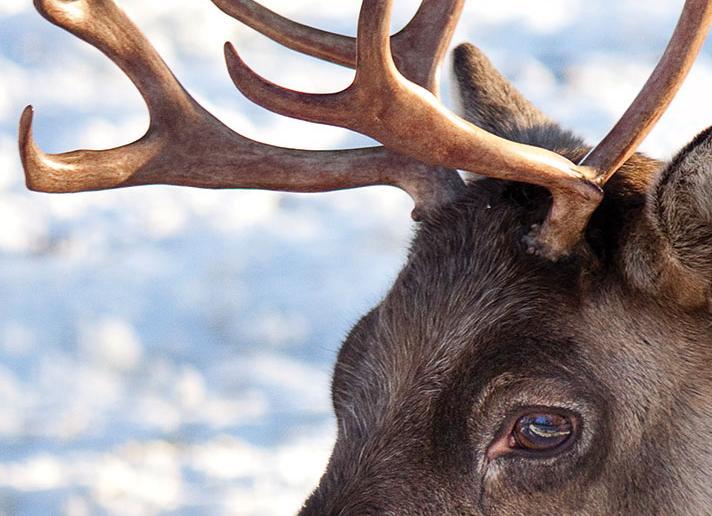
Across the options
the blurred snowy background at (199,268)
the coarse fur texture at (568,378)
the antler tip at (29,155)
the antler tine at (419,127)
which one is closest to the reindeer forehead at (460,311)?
the coarse fur texture at (568,378)

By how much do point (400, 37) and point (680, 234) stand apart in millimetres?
1110

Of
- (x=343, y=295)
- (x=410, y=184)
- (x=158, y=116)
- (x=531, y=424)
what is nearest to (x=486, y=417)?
(x=531, y=424)

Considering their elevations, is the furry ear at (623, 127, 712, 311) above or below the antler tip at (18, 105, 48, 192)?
below

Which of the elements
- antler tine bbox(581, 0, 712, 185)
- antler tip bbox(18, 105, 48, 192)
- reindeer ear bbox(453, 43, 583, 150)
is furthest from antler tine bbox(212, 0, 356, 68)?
antler tine bbox(581, 0, 712, 185)

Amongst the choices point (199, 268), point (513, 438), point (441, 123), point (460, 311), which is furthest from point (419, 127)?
point (199, 268)

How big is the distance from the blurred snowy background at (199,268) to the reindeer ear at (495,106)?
2032mm

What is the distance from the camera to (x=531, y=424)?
345 centimetres

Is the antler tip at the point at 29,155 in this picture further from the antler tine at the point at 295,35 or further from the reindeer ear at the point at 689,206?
the reindeer ear at the point at 689,206

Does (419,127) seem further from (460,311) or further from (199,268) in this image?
(199,268)

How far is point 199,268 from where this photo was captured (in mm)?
7641

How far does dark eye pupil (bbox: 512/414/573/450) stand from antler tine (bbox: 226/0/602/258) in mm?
473

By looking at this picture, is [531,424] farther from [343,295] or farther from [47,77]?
[47,77]

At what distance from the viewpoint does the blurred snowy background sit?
6.37 meters

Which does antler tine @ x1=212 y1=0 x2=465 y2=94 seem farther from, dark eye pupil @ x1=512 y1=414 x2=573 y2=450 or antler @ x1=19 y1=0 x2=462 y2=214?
dark eye pupil @ x1=512 y1=414 x2=573 y2=450
